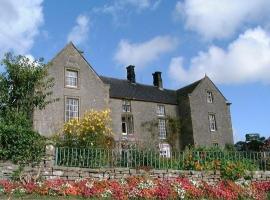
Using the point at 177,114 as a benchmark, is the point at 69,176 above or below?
below

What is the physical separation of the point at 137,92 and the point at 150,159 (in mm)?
23163

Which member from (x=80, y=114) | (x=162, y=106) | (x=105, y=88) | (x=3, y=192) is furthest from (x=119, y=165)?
(x=162, y=106)

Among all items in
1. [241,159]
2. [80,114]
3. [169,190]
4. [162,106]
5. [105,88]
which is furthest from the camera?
[162,106]

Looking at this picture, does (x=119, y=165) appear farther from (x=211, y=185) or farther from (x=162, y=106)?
Answer: (x=162, y=106)

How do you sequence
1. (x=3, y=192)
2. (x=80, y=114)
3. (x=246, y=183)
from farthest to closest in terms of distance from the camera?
1. (x=80, y=114)
2. (x=246, y=183)
3. (x=3, y=192)

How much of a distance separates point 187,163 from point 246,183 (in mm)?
2789

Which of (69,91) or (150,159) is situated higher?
(69,91)

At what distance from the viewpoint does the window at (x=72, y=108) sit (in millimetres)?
32469

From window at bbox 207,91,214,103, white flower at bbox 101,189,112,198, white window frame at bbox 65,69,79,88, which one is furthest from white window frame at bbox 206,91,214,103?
white flower at bbox 101,189,112,198

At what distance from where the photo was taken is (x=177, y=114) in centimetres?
4288

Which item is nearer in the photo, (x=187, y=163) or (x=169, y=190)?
(x=169, y=190)

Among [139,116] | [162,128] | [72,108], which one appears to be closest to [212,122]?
[162,128]

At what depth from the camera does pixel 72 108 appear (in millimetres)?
32969

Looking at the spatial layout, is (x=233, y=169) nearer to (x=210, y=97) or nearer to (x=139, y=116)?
(x=139, y=116)
